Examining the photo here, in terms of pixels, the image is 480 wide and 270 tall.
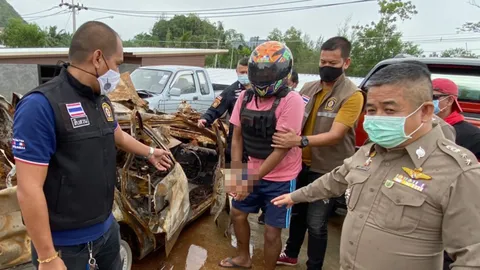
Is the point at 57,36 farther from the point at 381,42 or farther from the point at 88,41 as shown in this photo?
the point at 88,41

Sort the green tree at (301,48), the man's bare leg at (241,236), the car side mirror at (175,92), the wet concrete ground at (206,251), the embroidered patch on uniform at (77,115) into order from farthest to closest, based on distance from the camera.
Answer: the green tree at (301,48) → the car side mirror at (175,92) → the wet concrete ground at (206,251) → the man's bare leg at (241,236) → the embroidered patch on uniform at (77,115)

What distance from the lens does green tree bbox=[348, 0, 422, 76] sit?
93.9 feet

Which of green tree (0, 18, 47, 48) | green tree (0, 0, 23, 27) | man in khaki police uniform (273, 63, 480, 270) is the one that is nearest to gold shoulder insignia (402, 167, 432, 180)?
man in khaki police uniform (273, 63, 480, 270)

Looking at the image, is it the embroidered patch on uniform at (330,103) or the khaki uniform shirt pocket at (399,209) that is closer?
the khaki uniform shirt pocket at (399,209)

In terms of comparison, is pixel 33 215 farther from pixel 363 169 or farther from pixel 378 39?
pixel 378 39

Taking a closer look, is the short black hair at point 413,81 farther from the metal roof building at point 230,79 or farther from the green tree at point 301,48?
the green tree at point 301,48

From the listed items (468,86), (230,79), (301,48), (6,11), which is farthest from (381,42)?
(6,11)

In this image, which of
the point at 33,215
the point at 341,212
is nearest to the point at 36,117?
the point at 33,215

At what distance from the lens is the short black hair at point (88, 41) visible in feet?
5.52

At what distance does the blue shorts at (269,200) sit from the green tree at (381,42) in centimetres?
2747

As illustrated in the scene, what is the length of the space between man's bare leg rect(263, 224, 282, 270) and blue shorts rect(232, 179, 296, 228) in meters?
0.06

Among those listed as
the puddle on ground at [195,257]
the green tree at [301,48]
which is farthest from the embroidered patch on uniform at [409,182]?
the green tree at [301,48]

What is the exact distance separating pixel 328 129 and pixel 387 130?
4.31 feet

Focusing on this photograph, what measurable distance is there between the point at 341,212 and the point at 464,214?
3.62 meters
